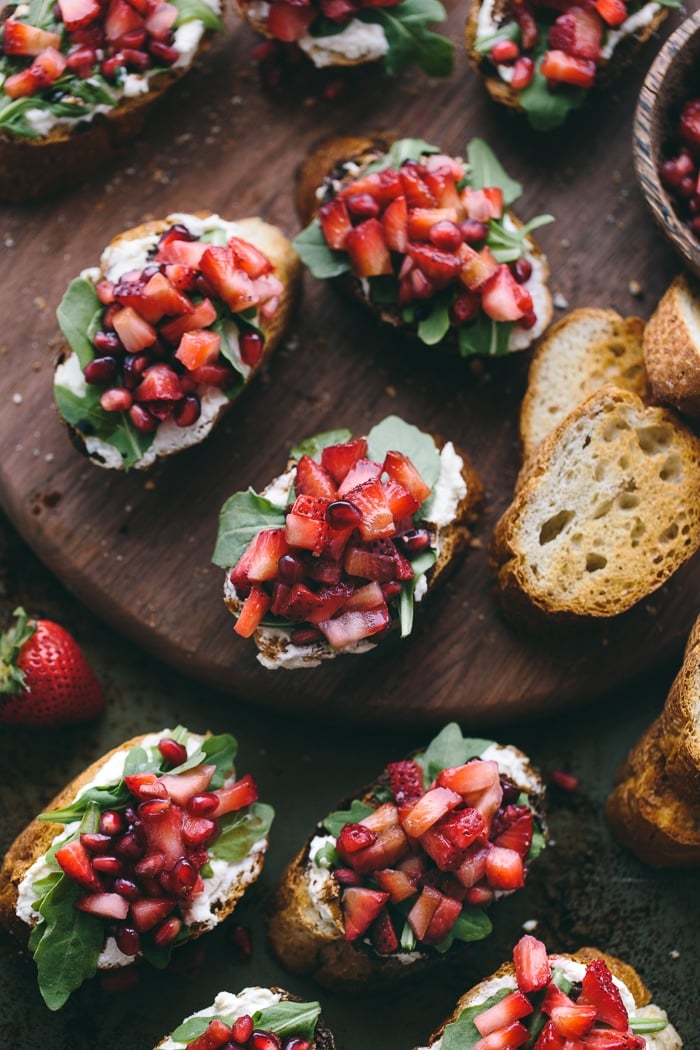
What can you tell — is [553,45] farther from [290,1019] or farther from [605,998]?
[290,1019]

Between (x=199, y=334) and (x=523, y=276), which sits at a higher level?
(x=523, y=276)

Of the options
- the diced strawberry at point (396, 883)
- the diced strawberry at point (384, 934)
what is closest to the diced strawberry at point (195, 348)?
the diced strawberry at point (396, 883)

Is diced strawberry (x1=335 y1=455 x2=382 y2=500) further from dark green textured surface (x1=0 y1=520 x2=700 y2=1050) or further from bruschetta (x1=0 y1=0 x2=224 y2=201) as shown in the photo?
bruschetta (x1=0 y1=0 x2=224 y2=201)

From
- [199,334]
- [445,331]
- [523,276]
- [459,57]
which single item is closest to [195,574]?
[199,334]

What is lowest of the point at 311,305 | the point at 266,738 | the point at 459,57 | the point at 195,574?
the point at 266,738

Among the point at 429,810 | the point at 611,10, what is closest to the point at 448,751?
the point at 429,810

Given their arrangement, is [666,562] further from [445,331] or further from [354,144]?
[354,144]

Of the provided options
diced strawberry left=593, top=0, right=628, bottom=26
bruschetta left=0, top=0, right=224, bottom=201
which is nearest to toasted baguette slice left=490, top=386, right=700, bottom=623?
diced strawberry left=593, top=0, right=628, bottom=26
